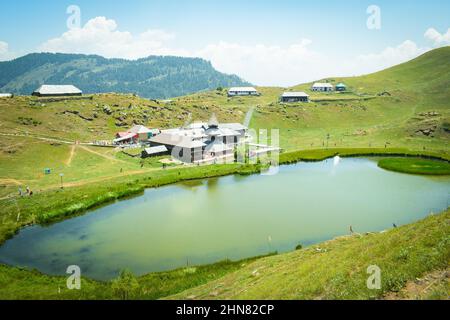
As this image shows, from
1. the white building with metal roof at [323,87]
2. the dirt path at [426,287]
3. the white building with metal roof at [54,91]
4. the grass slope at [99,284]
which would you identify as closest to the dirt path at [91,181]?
the grass slope at [99,284]

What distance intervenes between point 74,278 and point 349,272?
24836 millimetres

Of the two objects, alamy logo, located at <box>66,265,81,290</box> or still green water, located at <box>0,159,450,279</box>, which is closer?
alamy logo, located at <box>66,265,81,290</box>

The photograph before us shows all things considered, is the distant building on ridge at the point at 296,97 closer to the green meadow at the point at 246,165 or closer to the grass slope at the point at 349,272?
the green meadow at the point at 246,165

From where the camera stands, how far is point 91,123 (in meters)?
103

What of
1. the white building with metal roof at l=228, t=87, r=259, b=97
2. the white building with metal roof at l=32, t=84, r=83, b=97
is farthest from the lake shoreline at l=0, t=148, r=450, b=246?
the white building with metal roof at l=228, t=87, r=259, b=97

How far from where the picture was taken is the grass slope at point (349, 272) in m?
17.6

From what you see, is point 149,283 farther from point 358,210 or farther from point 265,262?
point 358,210

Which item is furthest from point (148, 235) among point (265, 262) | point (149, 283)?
point (265, 262)

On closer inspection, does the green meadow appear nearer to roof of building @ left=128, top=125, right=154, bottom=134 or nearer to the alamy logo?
the alamy logo

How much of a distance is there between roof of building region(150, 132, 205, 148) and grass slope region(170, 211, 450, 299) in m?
54.9

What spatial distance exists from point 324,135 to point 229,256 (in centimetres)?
8742

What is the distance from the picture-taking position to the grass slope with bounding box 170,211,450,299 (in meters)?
17.6

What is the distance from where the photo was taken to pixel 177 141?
3317 inches
